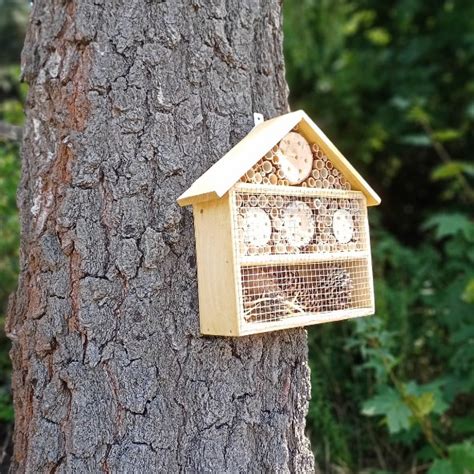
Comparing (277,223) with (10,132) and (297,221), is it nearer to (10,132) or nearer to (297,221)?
(297,221)

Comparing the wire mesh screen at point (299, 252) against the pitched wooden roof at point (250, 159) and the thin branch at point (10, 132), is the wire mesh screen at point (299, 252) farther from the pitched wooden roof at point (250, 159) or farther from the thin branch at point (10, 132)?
the thin branch at point (10, 132)

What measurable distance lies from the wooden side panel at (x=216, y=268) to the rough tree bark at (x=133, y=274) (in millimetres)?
60

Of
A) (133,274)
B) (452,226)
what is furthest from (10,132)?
(452,226)

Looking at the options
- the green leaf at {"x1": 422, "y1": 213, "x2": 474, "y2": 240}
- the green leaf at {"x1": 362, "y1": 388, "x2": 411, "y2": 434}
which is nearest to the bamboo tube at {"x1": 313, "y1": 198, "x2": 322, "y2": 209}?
the green leaf at {"x1": 362, "y1": 388, "x2": 411, "y2": 434}

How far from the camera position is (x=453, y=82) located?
13.8 ft

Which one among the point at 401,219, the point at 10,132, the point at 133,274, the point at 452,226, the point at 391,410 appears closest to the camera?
the point at 133,274

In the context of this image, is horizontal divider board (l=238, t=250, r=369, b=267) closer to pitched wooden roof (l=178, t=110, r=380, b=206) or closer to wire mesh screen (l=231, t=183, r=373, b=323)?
wire mesh screen (l=231, t=183, r=373, b=323)

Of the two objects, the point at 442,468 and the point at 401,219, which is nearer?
the point at 442,468

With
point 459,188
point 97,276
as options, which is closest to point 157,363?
point 97,276

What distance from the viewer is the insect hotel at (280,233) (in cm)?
131

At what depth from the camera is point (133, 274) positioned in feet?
4.64

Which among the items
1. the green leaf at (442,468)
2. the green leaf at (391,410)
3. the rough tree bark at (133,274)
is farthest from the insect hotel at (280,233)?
the green leaf at (442,468)

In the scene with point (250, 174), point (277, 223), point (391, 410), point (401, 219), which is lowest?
point (391, 410)

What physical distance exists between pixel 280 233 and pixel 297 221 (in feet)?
0.21
